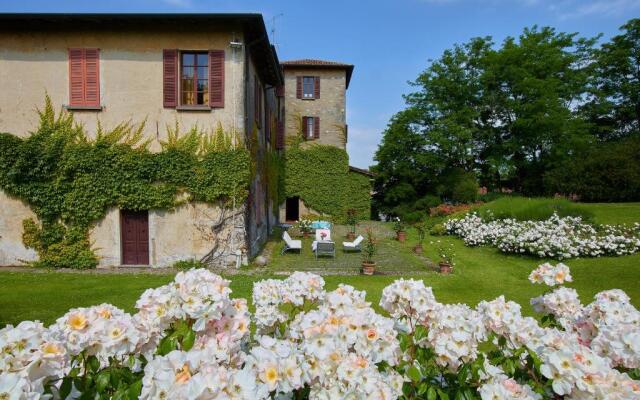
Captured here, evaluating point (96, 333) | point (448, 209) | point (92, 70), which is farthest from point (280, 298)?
point (448, 209)

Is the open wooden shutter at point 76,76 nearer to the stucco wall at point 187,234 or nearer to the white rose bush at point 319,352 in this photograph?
the stucco wall at point 187,234

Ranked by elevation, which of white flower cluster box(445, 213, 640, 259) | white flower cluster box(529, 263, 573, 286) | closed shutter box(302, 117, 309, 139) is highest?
closed shutter box(302, 117, 309, 139)

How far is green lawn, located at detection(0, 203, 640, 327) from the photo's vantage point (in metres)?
7.79

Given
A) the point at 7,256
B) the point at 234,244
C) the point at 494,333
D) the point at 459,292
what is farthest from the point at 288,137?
the point at 494,333

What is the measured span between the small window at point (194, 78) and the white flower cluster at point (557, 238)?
11529 mm

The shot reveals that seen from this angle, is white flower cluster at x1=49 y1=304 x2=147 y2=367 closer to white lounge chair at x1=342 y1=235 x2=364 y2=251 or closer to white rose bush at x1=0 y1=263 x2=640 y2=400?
white rose bush at x1=0 y1=263 x2=640 y2=400

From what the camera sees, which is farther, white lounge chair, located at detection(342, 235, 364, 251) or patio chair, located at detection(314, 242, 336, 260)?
white lounge chair, located at detection(342, 235, 364, 251)

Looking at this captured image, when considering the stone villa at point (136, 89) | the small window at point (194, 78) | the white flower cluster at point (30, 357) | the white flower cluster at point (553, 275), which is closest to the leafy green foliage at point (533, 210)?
the stone villa at point (136, 89)

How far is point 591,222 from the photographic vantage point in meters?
14.8

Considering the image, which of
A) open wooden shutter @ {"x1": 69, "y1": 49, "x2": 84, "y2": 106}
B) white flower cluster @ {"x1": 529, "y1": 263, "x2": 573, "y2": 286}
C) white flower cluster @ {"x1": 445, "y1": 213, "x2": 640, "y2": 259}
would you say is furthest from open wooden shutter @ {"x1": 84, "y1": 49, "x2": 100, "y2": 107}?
white flower cluster @ {"x1": 445, "y1": 213, "x2": 640, "y2": 259}

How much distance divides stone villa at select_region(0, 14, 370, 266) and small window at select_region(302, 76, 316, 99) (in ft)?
48.2

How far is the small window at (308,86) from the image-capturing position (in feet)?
86.4

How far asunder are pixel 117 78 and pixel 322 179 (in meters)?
15.7

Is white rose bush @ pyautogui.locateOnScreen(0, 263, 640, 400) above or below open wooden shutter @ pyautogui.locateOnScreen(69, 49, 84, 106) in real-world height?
below
